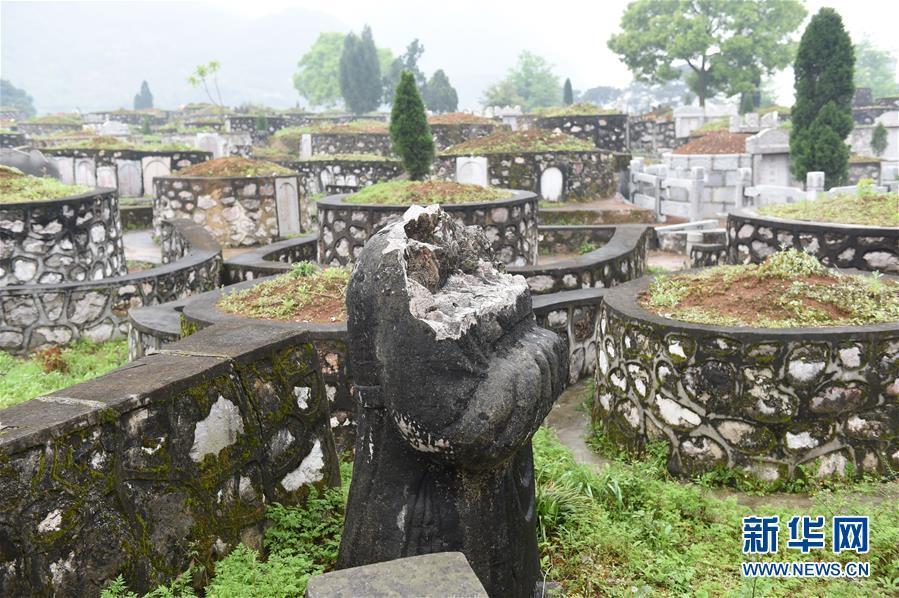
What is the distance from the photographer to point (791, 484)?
5738mm

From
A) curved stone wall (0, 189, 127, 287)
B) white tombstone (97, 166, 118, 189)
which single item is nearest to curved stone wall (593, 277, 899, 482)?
curved stone wall (0, 189, 127, 287)

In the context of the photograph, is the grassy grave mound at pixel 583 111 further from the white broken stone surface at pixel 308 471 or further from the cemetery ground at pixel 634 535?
the white broken stone surface at pixel 308 471

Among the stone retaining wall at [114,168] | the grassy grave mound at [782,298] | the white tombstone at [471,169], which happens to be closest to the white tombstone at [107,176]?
the stone retaining wall at [114,168]

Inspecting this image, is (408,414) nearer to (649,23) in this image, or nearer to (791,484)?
(791,484)

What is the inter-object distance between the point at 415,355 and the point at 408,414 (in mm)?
209

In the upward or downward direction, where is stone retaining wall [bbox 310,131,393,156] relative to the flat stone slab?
upward

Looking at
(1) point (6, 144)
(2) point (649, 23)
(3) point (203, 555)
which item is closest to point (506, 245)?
(3) point (203, 555)

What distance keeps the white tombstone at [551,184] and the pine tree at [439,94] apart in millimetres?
38581

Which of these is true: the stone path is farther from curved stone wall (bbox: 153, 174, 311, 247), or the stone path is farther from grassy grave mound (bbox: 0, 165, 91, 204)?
curved stone wall (bbox: 153, 174, 311, 247)

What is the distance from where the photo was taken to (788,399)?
5766mm

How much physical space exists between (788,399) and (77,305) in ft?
29.0

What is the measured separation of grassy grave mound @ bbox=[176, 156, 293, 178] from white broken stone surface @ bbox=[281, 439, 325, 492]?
15345 millimetres

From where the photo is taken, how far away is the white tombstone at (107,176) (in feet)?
85.7

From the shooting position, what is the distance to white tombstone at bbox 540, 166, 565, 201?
73.9ft
